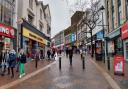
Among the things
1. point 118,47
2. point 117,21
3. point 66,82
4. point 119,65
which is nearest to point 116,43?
point 118,47

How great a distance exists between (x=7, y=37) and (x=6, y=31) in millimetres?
1008

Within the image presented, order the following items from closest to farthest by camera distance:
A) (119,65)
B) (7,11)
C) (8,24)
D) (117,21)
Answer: (119,65)
(7,11)
(8,24)
(117,21)

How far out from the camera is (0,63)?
1959 cm

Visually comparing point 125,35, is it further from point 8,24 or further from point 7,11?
point 7,11

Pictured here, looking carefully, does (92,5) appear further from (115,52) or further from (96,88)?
(96,88)

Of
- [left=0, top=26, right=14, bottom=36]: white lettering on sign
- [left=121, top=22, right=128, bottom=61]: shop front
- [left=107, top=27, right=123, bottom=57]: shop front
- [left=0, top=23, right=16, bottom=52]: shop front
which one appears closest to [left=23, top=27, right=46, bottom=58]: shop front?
[left=0, top=23, right=16, bottom=52]: shop front

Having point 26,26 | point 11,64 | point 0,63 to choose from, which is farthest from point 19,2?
point 11,64

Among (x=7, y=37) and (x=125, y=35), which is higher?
(x=125, y=35)

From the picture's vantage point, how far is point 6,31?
2545 cm

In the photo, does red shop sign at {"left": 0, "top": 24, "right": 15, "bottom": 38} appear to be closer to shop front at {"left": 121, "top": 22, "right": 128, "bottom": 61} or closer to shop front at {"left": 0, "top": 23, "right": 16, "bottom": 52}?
shop front at {"left": 0, "top": 23, "right": 16, "bottom": 52}

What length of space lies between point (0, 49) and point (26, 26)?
1006 cm

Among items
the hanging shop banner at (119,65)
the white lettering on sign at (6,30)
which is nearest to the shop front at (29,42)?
the white lettering on sign at (6,30)

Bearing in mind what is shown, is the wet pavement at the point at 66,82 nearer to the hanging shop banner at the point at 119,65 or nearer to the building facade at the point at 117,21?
the hanging shop banner at the point at 119,65

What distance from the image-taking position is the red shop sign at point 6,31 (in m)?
A: 24.2
